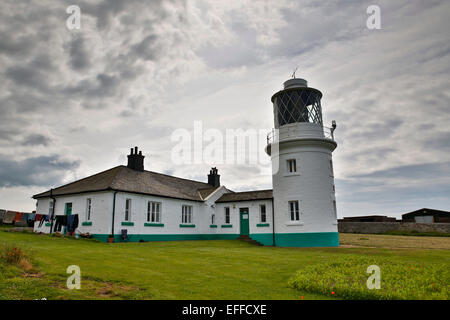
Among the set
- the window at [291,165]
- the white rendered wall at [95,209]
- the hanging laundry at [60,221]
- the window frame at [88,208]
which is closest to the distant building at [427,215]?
the window at [291,165]

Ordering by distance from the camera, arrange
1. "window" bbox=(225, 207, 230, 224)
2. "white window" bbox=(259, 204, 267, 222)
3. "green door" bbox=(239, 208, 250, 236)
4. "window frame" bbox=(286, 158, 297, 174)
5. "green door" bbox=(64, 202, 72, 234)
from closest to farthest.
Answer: "window frame" bbox=(286, 158, 297, 174), "green door" bbox=(64, 202, 72, 234), "white window" bbox=(259, 204, 267, 222), "green door" bbox=(239, 208, 250, 236), "window" bbox=(225, 207, 230, 224)

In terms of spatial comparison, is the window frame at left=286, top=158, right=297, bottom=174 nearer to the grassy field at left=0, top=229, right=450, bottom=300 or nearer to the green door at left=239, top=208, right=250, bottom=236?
the green door at left=239, top=208, right=250, bottom=236

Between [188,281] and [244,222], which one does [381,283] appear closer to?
[188,281]

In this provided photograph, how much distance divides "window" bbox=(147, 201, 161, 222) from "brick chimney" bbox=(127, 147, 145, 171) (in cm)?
370

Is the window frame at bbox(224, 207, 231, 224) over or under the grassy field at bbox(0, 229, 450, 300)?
over

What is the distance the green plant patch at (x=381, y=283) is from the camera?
629 cm

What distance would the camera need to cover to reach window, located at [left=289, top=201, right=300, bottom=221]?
21359 mm

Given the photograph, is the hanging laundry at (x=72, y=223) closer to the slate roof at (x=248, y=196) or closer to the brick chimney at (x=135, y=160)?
the brick chimney at (x=135, y=160)

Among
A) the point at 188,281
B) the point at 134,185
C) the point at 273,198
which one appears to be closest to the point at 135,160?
the point at 134,185

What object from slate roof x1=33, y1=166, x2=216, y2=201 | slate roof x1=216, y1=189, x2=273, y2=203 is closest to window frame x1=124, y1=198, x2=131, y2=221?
slate roof x1=33, y1=166, x2=216, y2=201
